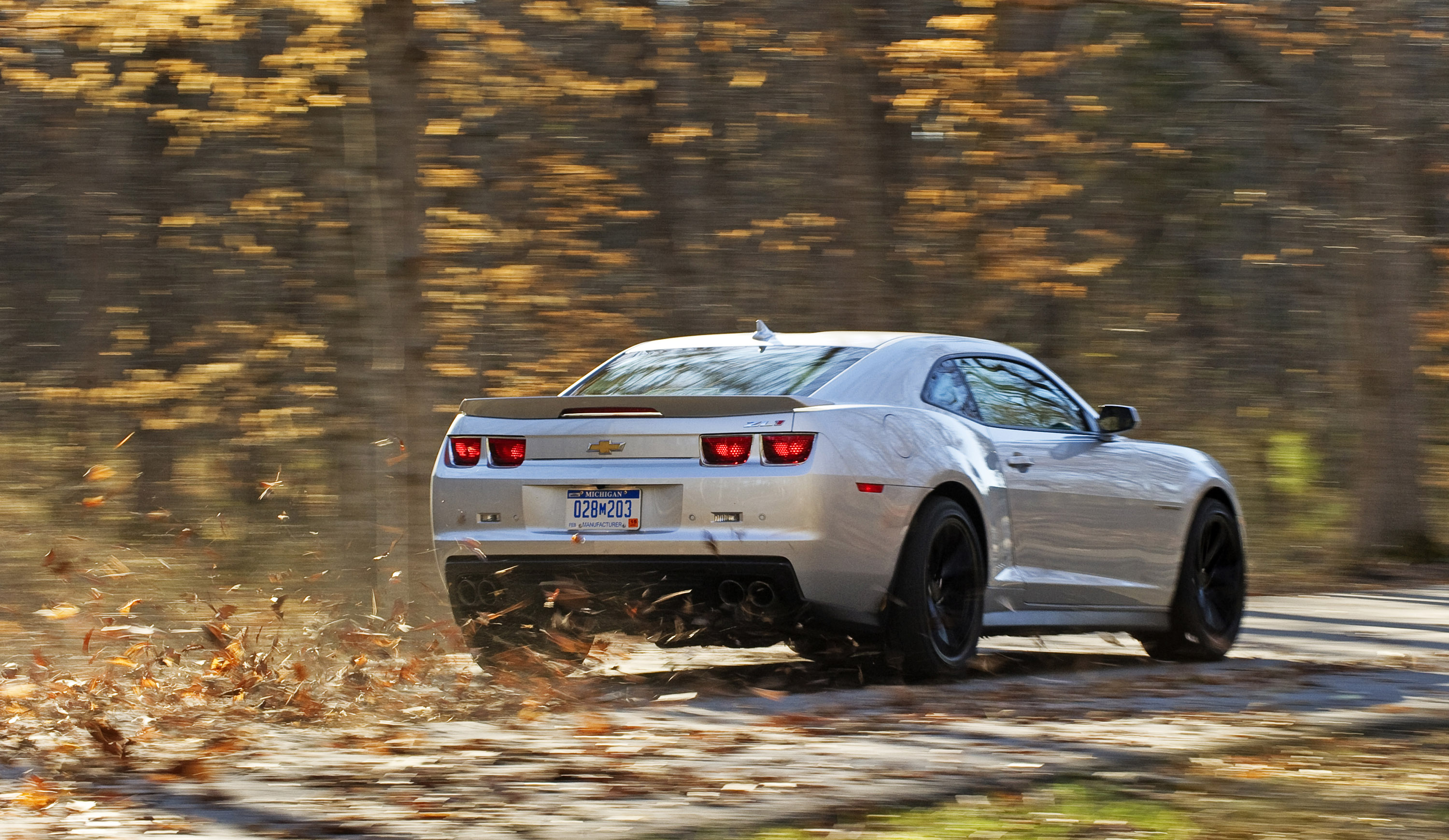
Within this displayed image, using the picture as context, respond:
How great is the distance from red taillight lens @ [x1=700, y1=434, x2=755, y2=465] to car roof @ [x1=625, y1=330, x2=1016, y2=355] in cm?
107

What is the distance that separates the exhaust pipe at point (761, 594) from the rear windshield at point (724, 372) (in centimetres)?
75

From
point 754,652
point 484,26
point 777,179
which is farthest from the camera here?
point 777,179

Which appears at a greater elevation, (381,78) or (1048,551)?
(381,78)

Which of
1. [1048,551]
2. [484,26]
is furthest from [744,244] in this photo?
[1048,551]

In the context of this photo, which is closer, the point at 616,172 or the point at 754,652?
the point at 754,652

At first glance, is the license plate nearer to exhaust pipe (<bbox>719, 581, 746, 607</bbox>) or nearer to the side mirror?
exhaust pipe (<bbox>719, 581, 746, 607</bbox>)

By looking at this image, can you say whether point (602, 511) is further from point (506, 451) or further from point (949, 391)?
point (949, 391)

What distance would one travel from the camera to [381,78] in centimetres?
880

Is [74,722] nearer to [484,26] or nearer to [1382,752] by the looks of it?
[1382,752]

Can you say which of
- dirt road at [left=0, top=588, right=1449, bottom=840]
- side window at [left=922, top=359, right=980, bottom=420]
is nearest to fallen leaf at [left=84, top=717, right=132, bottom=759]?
dirt road at [left=0, top=588, right=1449, bottom=840]

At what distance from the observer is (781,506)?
710 cm

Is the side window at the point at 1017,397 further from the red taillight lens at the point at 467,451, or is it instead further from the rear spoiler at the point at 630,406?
the red taillight lens at the point at 467,451

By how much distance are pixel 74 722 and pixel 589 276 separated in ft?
31.6

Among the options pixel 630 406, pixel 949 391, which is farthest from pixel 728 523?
pixel 949 391
